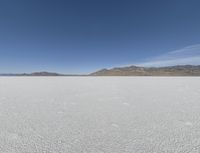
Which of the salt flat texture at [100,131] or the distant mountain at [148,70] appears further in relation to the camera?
the distant mountain at [148,70]

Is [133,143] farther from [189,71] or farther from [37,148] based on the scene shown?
[189,71]

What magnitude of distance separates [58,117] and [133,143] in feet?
4.61

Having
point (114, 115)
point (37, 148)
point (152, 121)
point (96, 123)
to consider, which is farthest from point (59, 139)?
point (152, 121)

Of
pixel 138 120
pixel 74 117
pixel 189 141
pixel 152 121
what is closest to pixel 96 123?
pixel 74 117

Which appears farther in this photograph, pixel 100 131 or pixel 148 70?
pixel 148 70

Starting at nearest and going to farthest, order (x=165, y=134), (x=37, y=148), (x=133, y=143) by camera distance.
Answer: (x=37, y=148), (x=133, y=143), (x=165, y=134)

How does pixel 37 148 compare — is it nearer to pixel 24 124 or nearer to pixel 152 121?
pixel 24 124

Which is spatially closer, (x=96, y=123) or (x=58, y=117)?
(x=96, y=123)

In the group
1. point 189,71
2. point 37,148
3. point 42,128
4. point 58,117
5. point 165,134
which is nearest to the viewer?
point 37,148

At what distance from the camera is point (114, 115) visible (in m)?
2.80

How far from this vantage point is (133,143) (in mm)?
1721

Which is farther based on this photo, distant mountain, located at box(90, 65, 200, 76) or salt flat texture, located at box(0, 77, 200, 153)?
distant mountain, located at box(90, 65, 200, 76)

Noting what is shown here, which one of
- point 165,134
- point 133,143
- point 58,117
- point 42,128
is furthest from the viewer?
point 58,117

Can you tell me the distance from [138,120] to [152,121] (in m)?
0.21
